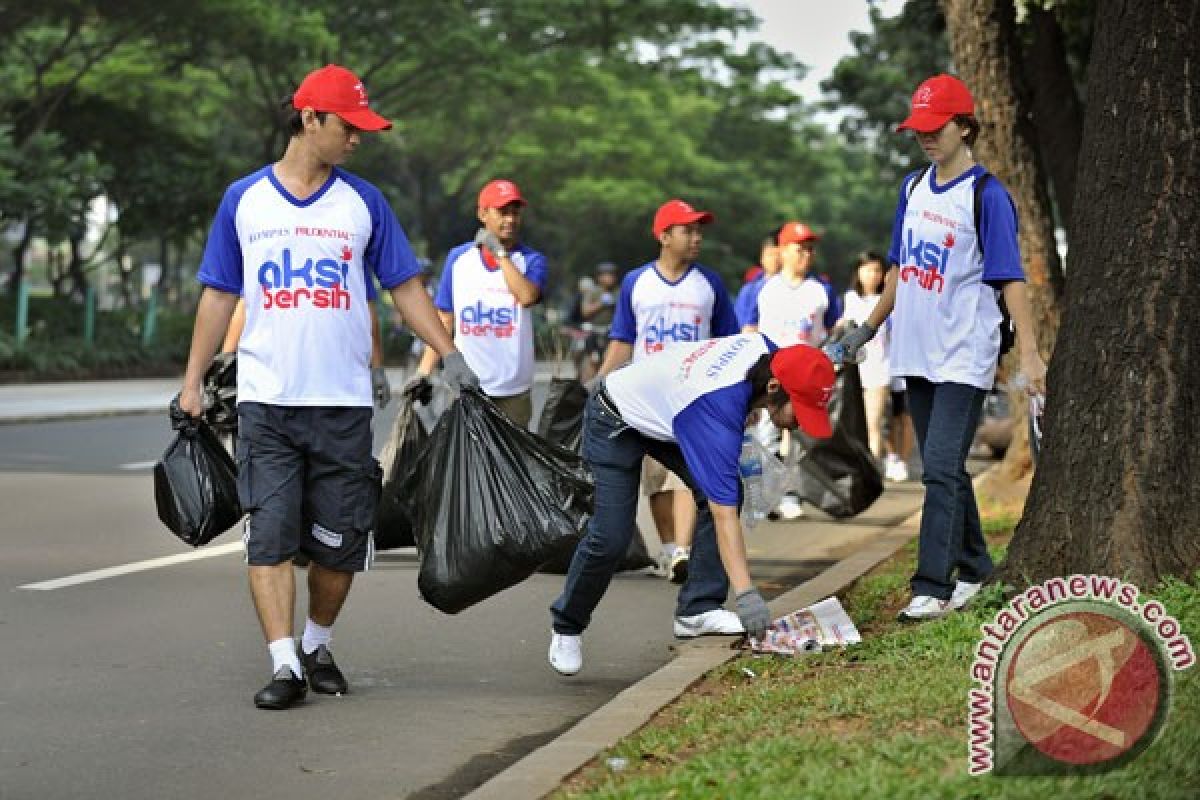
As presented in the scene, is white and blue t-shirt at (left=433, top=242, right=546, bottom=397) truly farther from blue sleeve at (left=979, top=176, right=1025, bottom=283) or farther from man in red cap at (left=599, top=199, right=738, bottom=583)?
blue sleeve at (left=979, top=176, right=1025, bottom=283)

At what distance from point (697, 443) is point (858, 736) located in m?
1.38

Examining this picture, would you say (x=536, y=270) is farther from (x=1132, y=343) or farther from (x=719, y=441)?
(x=719, y=441)

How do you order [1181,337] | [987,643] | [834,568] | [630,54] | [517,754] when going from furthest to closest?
1. [630,54]
2. [834,568]
3. [1181,337]
4. [517,754]
5. [987,643]

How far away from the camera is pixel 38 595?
8.70 metres

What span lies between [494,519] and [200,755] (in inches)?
51.3

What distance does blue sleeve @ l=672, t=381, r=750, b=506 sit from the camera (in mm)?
6469

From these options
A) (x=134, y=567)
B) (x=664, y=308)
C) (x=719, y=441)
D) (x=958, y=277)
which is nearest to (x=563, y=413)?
(x=664, y=308)

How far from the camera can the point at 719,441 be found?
648cm

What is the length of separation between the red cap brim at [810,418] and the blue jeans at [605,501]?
2.61ft

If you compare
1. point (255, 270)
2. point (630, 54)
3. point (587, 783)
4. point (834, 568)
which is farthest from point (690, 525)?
point (630, 54)

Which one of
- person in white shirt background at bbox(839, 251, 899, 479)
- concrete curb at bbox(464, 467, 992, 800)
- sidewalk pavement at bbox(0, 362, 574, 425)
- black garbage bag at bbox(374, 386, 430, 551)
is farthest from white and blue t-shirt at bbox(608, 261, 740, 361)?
sidewalk pavement at bbox(0, 362, 574, 425)

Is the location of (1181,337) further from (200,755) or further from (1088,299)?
(200,755)

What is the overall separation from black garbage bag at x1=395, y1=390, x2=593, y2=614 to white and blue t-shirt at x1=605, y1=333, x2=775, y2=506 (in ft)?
1.28

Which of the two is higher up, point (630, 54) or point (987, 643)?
point (630, 54)
